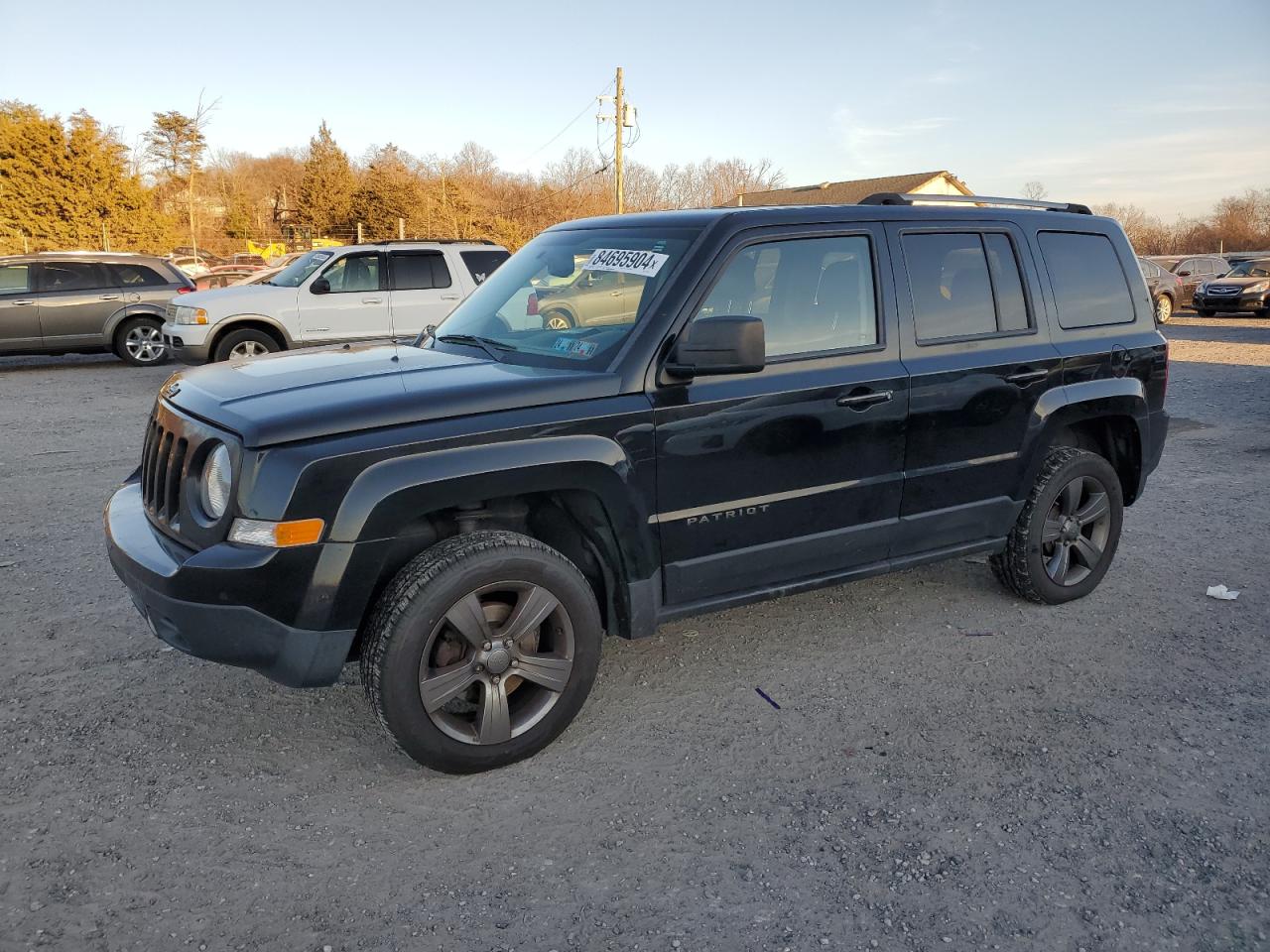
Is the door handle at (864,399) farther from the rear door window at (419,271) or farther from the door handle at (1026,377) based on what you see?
the rear door window at (419,271)

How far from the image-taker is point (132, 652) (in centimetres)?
427

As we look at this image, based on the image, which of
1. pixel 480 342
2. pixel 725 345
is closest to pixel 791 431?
pixel 725 345

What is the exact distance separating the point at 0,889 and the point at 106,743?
840 millimetres

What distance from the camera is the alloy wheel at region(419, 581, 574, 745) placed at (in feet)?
10.5

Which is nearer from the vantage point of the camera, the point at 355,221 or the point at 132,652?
the point at 132,652

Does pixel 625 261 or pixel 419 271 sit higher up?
pixel 419 271

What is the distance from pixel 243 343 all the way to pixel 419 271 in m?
2.36

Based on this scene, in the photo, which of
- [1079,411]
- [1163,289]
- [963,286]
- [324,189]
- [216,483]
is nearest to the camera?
[216,483]

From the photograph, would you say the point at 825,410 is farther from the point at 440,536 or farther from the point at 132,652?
the point at 132,652

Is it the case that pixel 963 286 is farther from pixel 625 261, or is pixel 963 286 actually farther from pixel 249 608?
pixel 249 608

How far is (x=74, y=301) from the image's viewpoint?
14.4 metres

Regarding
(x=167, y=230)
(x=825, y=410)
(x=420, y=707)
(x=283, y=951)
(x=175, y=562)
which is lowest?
(x=283, y=951)

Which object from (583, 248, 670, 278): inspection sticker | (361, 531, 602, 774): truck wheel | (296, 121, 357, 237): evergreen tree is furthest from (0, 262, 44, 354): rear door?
(296, 121, 357, 237): evergreen tree

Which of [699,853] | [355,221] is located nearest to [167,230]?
[355,221]
